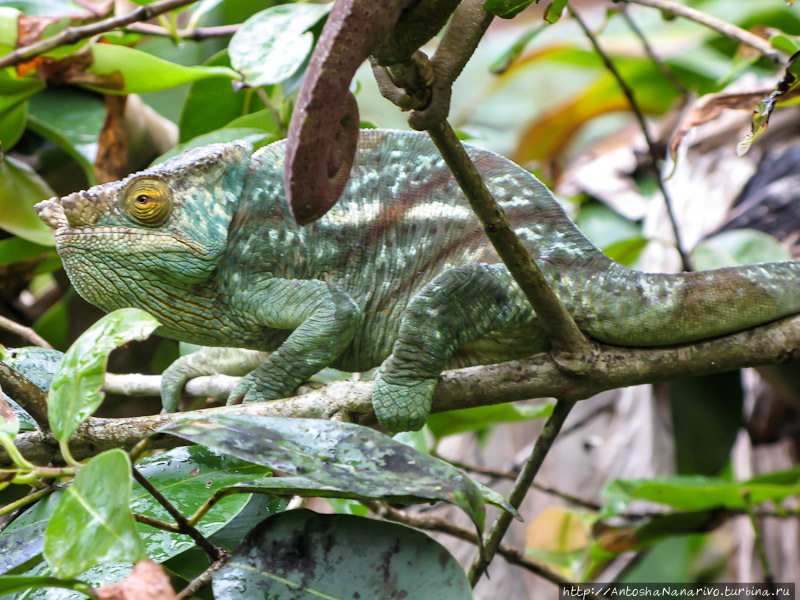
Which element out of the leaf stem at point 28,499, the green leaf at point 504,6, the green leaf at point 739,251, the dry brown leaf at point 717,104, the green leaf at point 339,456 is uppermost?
the green leaf at point 739,251

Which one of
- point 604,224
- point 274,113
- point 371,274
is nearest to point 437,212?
point 371,274

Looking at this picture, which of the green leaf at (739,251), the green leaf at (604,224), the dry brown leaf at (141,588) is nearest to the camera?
the dry brown leaf at (141,588)

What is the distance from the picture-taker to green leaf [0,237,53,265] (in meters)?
1.71

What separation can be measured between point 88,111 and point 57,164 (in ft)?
1.15

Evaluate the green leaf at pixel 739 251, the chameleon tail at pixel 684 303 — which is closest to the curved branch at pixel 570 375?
the chameleon tail at pixel 684 303

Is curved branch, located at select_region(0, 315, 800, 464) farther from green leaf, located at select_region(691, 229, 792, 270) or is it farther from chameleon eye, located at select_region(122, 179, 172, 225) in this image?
green leaf, located at select_region(691, 229, 792, 270)

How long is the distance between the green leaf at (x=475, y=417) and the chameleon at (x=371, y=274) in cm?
43

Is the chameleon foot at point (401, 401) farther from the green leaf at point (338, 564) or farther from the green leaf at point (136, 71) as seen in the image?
the green leaf at point (136, 71)

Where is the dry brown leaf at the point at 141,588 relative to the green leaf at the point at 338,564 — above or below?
below

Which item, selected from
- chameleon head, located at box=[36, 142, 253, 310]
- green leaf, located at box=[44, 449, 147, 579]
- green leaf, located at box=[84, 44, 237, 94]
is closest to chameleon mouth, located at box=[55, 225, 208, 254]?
chameleon head, located at box=[36, 142, 253, 310]

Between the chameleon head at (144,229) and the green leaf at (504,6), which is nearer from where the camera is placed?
the green leaf at (504,6)

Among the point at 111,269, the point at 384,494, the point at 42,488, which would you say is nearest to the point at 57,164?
the point at 111,269

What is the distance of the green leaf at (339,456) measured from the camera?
791 mm

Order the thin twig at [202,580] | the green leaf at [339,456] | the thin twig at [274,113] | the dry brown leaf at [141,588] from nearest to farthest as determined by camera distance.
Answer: the dry brown leaf at [141,588], the green leaf at [339,456], the thin twig at [202,580], the thin twig at [274,113]
